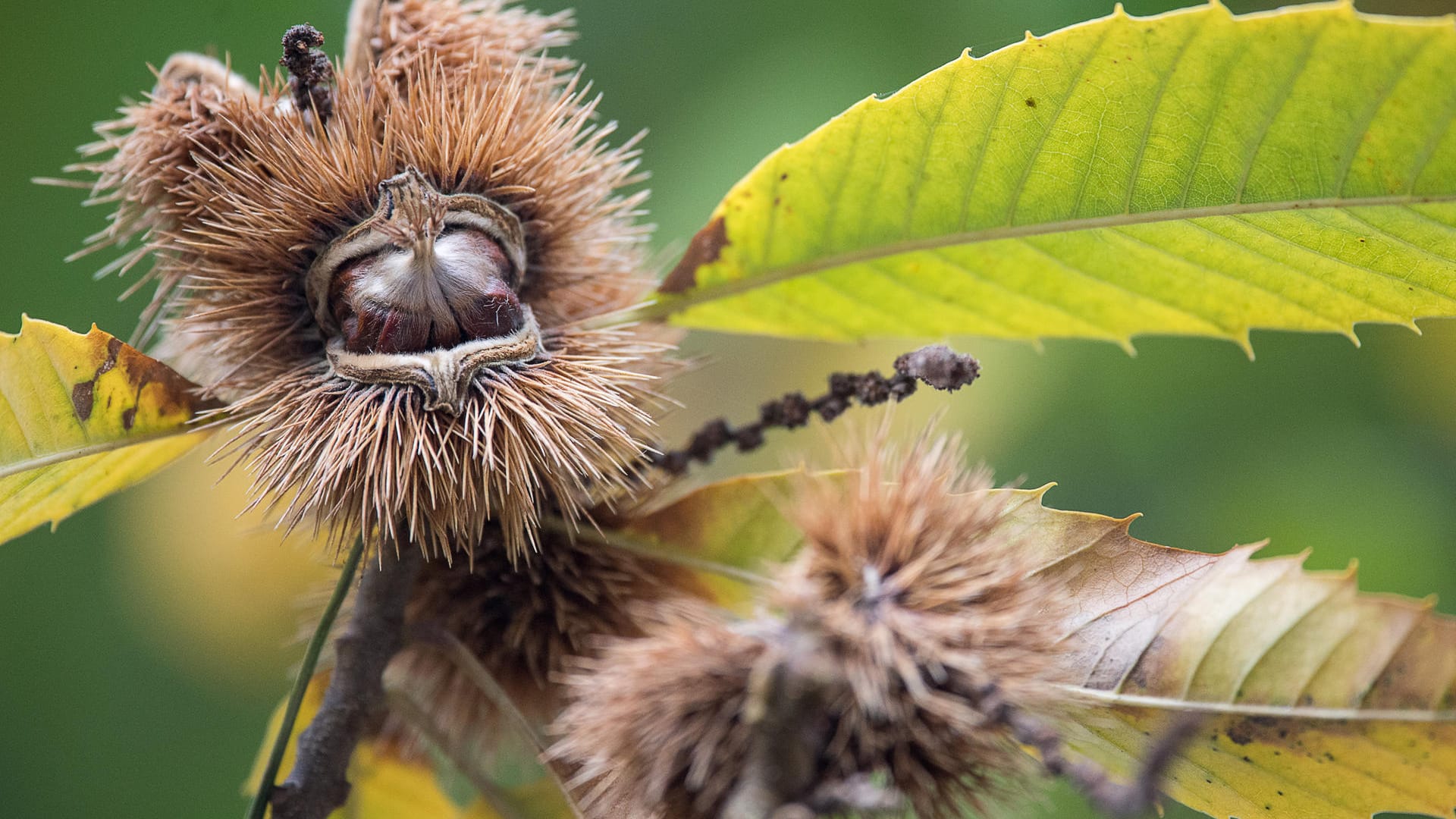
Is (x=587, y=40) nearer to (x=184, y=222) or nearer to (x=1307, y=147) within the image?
(x=184, y=222)

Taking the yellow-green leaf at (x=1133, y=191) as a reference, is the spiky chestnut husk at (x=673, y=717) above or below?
below

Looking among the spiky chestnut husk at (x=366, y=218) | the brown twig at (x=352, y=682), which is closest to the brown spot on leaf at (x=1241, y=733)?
the spiky chestnut husk at (x=366, y=218)

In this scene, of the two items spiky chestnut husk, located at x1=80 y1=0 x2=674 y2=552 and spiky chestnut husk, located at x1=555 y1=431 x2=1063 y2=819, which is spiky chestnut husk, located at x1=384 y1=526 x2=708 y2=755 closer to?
spiky chestnut husk, located at x1=80 y1=0 x2=674 y2=552

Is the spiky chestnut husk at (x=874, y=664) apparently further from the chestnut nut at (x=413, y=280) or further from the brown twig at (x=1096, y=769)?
the chestnut nut at (x=413, y=280)

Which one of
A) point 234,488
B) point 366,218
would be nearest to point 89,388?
point 366,218

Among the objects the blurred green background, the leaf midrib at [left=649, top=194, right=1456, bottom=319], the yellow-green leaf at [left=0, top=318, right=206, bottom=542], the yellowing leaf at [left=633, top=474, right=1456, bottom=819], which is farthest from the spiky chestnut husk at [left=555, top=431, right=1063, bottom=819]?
the blurred green background
